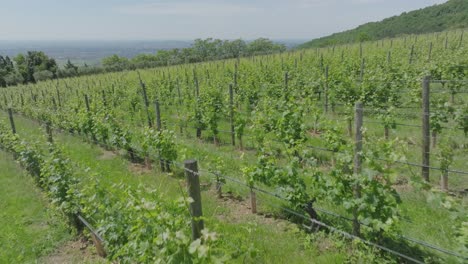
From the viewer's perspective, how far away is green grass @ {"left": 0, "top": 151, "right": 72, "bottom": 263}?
5035mm

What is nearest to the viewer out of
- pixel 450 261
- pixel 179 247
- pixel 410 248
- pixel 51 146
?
pixel 179 247

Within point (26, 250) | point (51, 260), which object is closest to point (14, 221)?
point (26, 250)

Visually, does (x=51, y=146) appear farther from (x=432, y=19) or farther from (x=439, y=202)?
(x=432, y=19)

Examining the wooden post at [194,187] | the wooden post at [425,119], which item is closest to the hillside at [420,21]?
the wooden post at [425,119]

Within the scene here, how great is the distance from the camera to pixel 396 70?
1151 centimetres

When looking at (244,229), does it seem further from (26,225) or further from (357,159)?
(26,225)

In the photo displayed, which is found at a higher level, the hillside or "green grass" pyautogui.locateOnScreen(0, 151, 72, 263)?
the hillside

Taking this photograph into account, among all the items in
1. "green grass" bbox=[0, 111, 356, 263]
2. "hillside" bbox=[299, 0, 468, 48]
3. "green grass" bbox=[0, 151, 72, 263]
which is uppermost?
"hillside" bbox=[299, 0, 468, 48]

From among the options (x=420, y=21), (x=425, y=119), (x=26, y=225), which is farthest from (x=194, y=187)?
(x=420, y=21)

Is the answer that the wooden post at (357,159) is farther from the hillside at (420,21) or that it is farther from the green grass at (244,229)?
the hillside at (420,21)

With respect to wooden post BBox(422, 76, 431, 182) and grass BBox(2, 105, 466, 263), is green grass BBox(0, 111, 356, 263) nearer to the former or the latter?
grass BBox(2, 105, 466, 263)

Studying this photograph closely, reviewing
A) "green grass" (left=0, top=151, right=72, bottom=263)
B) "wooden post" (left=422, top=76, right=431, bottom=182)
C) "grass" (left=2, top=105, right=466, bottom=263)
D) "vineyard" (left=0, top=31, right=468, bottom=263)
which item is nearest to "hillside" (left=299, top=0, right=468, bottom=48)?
"vineyard" (left=0, top=31, right=468, bottom=263)

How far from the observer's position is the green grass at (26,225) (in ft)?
16.5

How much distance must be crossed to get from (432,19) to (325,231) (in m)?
79.0
